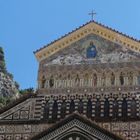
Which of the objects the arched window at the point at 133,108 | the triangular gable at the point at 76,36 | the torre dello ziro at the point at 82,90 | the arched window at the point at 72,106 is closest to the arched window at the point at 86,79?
the torre dello ziro at the point at 82,90

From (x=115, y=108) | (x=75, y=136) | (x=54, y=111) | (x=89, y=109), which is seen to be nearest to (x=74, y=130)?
(x=75, y=136)

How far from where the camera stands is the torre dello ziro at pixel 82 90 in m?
19.2

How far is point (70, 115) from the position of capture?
18.5m

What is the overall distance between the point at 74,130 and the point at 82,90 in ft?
8.82

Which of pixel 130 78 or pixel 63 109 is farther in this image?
pixel 130 78

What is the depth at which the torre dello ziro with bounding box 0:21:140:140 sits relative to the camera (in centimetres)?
1925

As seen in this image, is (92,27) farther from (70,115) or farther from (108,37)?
(70,115)

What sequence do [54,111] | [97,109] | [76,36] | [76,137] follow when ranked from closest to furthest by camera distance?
[76,137] < [97,109] < [54,111] < [76,36]

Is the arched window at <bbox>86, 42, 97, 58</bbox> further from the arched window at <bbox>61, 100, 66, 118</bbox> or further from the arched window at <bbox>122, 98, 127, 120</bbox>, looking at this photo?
the arched window at <bbox>122, 98, 127, 120</bbox>

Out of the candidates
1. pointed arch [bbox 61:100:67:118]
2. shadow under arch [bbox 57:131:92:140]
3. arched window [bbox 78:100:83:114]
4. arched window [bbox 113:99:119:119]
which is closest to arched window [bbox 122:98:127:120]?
arched window [bbox 113:99:119:119]

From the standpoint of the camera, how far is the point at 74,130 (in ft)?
59.8

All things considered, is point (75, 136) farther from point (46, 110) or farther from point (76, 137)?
point (46, 110)

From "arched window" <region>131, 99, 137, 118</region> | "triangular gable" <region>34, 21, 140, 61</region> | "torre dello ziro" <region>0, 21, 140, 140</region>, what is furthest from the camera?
"triangular gable" <region>34, 21, 140, 61</region>

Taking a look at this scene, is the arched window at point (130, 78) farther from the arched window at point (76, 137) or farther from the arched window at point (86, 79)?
the arched window at point (76, 137)
